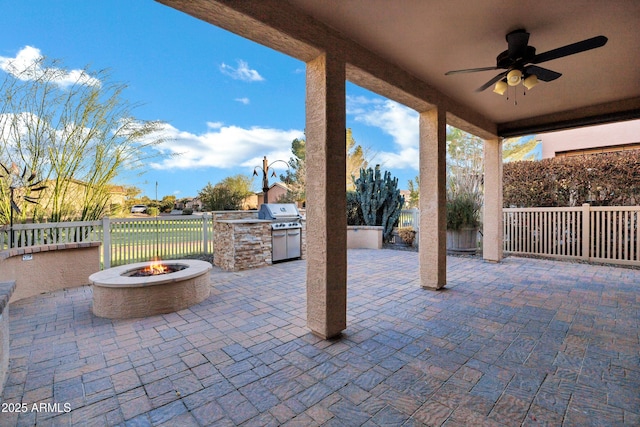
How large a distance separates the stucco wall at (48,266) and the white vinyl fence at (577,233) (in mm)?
8365

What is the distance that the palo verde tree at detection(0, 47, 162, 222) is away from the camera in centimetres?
416

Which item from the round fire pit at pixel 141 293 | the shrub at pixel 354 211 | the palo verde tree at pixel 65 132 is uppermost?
the palo verde tree at pixel 65 132

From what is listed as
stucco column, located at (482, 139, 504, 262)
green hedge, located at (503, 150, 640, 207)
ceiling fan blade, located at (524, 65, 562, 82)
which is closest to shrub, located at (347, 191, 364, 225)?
stucco column, located at (482, 139, 504, 262)

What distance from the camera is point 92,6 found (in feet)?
17.6

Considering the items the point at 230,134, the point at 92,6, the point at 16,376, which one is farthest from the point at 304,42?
the point at 230,134

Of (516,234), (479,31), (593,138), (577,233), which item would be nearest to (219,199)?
(479,31)

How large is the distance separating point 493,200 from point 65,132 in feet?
25.7

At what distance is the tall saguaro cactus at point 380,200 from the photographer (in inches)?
327

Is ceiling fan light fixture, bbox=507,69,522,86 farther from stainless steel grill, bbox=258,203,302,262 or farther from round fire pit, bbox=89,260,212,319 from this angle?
stainless steel grill, bbox=258,203,302,262

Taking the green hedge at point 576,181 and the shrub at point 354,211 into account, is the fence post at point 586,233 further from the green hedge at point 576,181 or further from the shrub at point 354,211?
the shrub at point 354,211

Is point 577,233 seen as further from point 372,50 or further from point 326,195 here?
point 326,195

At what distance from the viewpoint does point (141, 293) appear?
304 cm

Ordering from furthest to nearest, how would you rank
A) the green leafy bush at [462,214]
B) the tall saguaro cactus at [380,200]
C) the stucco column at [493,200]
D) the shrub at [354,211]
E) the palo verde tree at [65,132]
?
the shrub at [354,211] < the tall saguaro cactus at [380,200] < the green leafy bush at [462,214] < the stucco column at [493,200] < the palo verde tree at [65,132]

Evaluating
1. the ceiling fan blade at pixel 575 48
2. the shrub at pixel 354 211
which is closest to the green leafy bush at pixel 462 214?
the shrub at pixel 354 211
